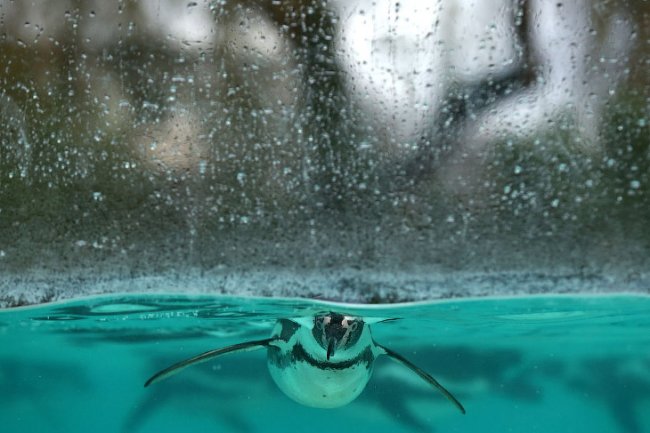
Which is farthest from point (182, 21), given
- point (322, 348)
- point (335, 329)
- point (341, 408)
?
point (341, 408)

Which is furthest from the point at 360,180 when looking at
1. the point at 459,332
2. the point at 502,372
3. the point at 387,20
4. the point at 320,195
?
the point at 502,372

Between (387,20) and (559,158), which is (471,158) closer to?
(559,158)

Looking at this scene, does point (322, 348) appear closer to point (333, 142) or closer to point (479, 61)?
point (333, 142)

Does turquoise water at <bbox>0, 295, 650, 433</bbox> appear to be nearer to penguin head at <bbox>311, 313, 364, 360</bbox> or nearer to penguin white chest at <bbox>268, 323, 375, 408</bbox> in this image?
penguin head at <bbox>311, 313, 364, 360</bbox>

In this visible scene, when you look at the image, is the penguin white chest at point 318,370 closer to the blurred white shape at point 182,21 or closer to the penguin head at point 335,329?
the penguin head at point 335,329

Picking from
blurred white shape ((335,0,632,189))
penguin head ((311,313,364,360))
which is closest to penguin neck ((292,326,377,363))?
penguin head ((311,313,364,360))

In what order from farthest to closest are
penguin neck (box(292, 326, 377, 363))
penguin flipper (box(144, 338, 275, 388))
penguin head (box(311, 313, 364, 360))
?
penguin neck (box(292, 326, 377, 363))
penguin flipper (box(144, 338, 275, 388))
penguin head (box(311, 313, 364, 360))
